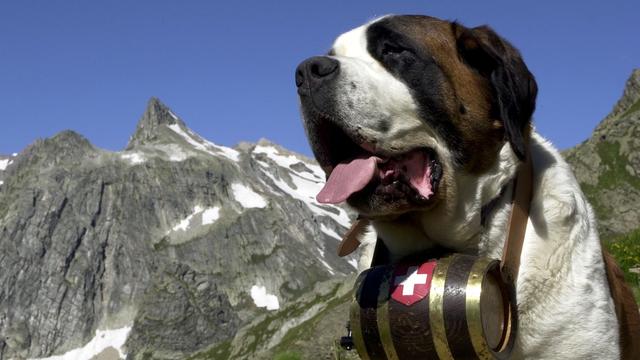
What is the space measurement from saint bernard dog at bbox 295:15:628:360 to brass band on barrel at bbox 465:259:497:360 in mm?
452

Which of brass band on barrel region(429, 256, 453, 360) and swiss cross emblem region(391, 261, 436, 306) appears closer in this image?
brass band on barrel region(429, 256, 453, 360)

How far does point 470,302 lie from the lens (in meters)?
4.86

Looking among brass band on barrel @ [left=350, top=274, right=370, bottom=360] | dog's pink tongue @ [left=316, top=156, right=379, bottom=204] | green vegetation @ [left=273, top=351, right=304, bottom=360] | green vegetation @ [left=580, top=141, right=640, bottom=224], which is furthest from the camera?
green vegetation @ [left=580, top=141, right=640, bottom=224]

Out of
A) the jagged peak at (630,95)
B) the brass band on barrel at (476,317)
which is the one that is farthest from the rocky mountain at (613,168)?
the brass band on barrel at (476,317)

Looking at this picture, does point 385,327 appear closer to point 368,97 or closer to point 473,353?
point 473,353

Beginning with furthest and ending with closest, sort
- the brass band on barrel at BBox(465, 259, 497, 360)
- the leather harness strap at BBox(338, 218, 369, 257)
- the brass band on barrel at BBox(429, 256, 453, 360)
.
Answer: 1. the leather harness strap at BBox(338, 218, 369, 257)
2. the brass band on barrel at BBox(429, 256, 453, 360)
3. the brass band on barrel at BBox(465, 259, 497, 360)

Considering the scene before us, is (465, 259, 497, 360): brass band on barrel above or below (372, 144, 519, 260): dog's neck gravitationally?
below

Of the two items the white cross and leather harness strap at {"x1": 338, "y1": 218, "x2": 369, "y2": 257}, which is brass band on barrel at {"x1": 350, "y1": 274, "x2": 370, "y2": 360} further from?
leather harness strap at {"x1": 338, "y1": 218, "x2": 369, "y2": 257}

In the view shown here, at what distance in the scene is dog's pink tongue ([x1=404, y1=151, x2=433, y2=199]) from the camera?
206 inches

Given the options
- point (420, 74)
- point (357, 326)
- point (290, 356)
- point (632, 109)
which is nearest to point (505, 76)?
point (420, 74)

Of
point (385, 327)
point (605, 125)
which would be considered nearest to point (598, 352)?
point (385, 327)

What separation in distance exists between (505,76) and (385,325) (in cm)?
184

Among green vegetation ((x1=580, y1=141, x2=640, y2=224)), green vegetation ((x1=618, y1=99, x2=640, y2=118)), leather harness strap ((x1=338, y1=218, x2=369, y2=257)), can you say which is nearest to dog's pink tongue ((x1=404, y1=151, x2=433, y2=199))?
leather harness strap ((x1=338, y1=218, x2=369, y2=257))

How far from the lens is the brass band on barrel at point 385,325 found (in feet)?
16.9
